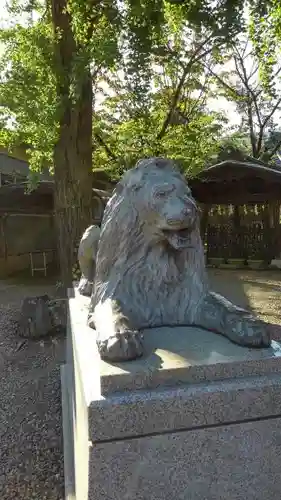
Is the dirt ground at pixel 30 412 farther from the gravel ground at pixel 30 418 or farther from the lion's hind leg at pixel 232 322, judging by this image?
the lion's hind leg at pixel 232 322

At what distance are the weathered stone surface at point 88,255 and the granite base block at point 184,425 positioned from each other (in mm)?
1608

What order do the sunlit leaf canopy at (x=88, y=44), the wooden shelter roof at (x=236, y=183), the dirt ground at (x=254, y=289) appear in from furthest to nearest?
1. the wooden shelter roof at (x=236, y=183)
2. the dirt ground at (x=254, y=289)
3. the sunlit leaf canopy at (x=88, y=44)

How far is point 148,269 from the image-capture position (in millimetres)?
2205

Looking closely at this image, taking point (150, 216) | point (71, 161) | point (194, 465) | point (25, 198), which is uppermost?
point (71, 161)

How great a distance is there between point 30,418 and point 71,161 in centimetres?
420

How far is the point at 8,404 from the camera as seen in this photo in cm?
400

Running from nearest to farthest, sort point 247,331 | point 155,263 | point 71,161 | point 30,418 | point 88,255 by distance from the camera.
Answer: point 247,331 → point 155,263 → point 88,255 → point 30,418 → point 71,161

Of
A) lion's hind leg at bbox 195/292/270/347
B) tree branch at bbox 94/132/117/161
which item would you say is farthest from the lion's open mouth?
tree branch at bbox 94/132/117/161

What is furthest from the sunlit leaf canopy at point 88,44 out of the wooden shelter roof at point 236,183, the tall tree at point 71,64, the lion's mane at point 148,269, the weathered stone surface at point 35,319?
the wooden shelter roof at point 236,183

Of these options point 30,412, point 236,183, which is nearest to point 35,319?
point 30,412

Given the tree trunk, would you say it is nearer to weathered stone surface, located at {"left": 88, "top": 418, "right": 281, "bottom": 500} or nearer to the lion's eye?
the lion's eye

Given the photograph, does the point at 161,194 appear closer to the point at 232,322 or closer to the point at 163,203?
the point at 163,203

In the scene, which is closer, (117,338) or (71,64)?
(117,338)

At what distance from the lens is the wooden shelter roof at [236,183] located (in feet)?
40.0
